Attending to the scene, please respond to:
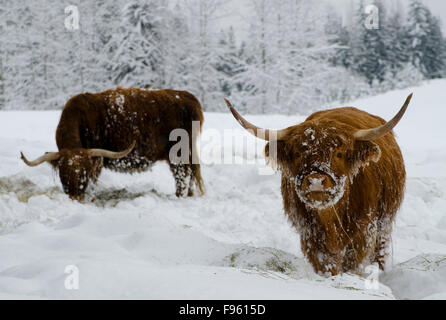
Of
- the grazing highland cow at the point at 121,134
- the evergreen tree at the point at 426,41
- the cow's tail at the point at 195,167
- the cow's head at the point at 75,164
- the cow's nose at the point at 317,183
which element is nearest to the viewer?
the cow's nose at the point at 317,183

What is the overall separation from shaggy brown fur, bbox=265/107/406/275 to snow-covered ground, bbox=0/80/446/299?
187 mm

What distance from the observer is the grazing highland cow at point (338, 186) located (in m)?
2.19

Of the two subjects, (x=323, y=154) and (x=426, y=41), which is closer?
(x=323, y=154)

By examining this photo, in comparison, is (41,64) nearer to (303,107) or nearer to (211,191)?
(303,107)

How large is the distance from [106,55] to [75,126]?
1616 centimetres

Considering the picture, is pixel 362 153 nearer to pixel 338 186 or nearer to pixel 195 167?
pixel 338 186

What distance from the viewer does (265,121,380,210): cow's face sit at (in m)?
2.13

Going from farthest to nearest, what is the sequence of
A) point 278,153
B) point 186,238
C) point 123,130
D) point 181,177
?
point 181,177
point 123,130
point 186,238
point 278,153

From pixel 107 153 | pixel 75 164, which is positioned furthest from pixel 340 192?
pixel 75 164

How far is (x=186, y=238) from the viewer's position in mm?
3031

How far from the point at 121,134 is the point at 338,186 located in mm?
3935

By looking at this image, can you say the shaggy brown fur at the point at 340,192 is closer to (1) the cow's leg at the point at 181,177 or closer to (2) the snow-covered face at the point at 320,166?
(2) the snow-covered face at the point at 320,166

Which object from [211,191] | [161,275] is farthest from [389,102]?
[161,275]

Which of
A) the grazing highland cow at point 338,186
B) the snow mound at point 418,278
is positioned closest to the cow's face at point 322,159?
the grazing highland cow at point 338,186
